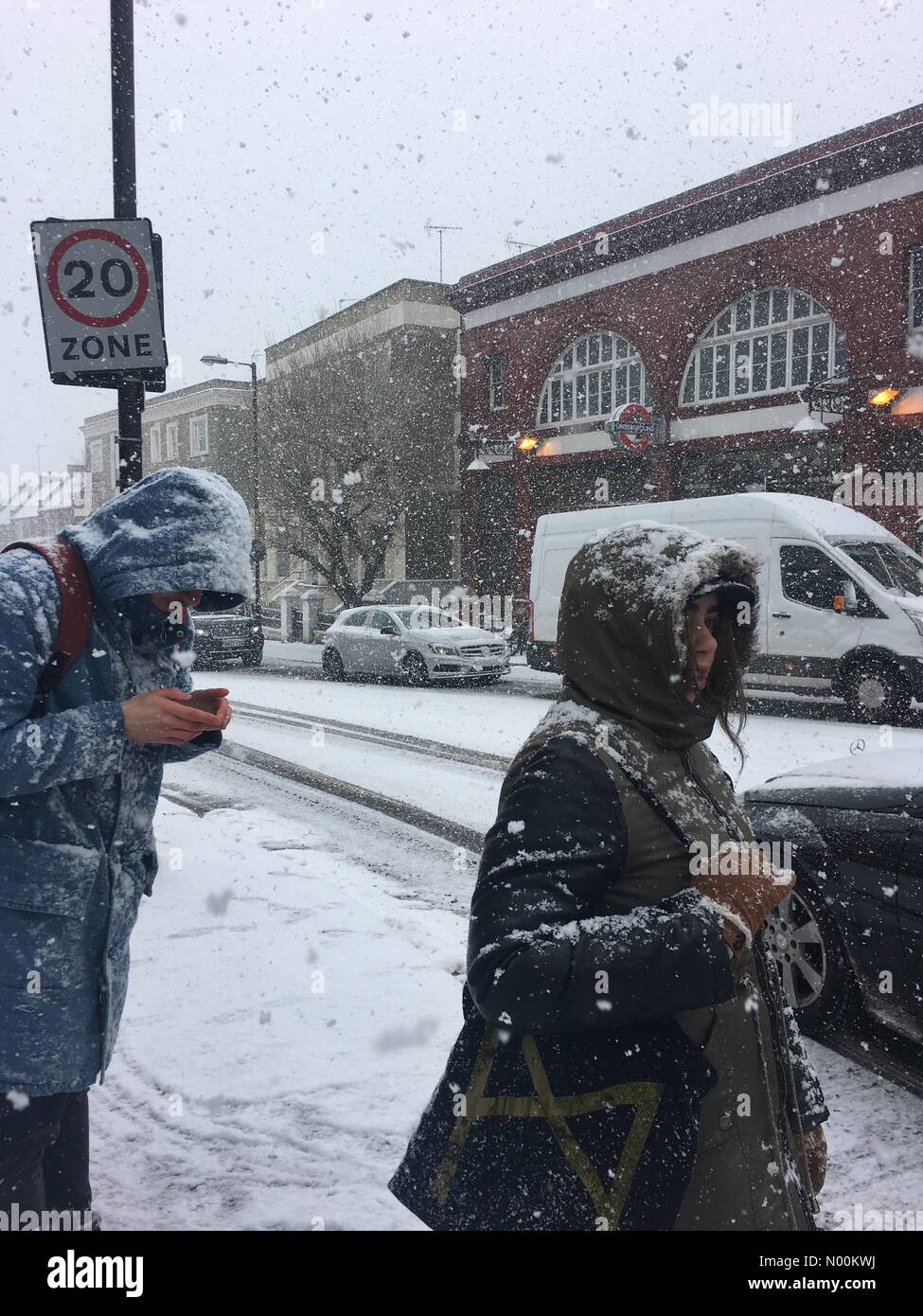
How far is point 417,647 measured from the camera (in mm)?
17594

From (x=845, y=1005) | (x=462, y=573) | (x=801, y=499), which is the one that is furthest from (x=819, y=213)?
(x=845, y=1005)

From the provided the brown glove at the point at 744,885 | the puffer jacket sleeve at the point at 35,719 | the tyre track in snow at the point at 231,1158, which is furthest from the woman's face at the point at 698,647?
the tyre track in snow at the point at 231,1158

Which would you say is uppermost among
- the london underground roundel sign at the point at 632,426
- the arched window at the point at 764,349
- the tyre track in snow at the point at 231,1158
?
the arched window at the point at 764,349

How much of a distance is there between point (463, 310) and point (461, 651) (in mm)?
18078

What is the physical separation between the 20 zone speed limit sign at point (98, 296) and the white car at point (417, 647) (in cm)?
1256

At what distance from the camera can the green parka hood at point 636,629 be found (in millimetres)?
1655

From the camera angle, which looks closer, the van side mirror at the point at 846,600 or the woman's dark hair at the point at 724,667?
the woman's dark hair at the point at 724,667

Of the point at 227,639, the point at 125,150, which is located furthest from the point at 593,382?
the point at 125,150

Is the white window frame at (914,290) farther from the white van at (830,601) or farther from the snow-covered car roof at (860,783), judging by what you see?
the snow-covered car roof at (860,783)

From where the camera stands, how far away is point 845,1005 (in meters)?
3.92

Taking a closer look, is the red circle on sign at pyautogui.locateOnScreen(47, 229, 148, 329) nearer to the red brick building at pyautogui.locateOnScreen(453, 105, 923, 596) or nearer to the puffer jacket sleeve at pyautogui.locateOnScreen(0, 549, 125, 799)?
the puffer jacket sleeve at pyautogui.locateOnScreen(0, 549, 125, 799)

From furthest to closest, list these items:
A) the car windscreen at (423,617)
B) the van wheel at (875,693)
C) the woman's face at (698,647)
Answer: the car windscreen at (423,617)
the van wheel at (875,693)
the woman's face at (698,647)

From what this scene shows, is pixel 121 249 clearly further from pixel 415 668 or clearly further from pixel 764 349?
pixel 764 349

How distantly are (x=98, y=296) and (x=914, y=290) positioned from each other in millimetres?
19387
